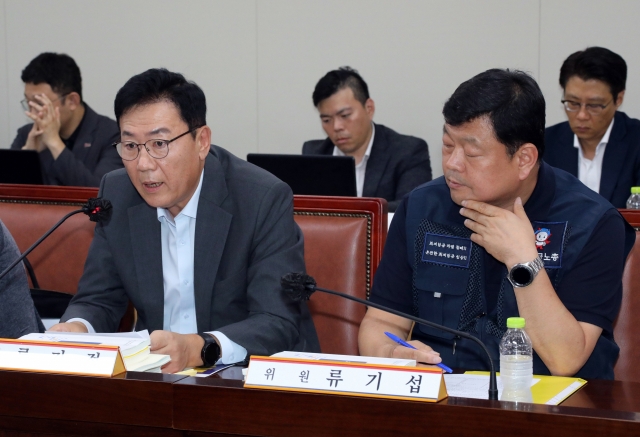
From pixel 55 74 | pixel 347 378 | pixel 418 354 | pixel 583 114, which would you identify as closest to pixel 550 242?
pixel 418 354

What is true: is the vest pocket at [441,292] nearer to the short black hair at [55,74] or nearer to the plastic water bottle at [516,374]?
the plastic water bottle at [516,374]

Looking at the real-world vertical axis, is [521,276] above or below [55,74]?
below

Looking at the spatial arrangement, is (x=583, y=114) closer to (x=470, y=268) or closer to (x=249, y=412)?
(x=470, y=268)

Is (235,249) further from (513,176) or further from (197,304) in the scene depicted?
(513,176)

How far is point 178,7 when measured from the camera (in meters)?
4.74

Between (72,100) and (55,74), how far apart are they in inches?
6.4

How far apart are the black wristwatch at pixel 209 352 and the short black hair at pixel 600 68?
2.43 metres

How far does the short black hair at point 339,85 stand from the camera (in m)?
4.04

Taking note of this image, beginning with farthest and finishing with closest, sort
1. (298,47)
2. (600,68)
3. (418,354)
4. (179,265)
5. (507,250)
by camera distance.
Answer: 1. (298,47)
2. (600,68)
3. (179,265)
4. (507,250)
5. (418,354)

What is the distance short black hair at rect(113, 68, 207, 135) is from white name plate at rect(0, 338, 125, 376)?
70 cm

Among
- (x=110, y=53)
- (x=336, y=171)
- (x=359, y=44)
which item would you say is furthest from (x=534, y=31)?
(x=110, y=53)

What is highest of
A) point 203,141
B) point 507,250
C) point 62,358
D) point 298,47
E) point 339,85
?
point 298,47

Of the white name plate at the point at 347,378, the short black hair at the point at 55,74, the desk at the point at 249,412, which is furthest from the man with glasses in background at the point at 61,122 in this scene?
the white name plate at the point at 347,378

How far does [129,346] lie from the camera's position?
4.42 ft
